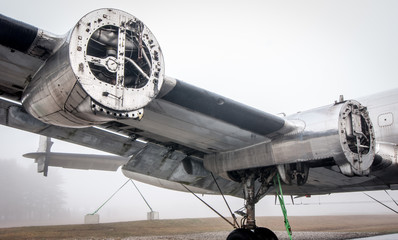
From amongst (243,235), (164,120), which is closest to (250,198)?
(243,235)

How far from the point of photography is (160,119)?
589 centimetres

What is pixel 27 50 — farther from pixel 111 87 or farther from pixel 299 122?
pixel 299 122

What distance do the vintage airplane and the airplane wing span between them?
0.02 meters

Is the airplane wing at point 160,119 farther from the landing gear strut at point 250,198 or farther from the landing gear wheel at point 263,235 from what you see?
the landing gear wheel at point 263,235

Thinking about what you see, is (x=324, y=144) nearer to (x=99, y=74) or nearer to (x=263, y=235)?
Answer: (x=263, y=235)

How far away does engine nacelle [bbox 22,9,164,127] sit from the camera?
11.6ft

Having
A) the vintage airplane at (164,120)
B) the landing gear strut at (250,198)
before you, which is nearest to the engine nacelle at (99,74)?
the vintage airplane at (164,120)

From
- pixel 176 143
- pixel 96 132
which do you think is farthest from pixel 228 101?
pixel 96 132

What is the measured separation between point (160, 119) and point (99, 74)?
2.19m

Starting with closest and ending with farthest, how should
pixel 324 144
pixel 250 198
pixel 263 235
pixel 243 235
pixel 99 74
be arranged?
pixel 99 74 → pixel 324 144 → pixel 243 235 → pixel 250 198 → pixel 263 235

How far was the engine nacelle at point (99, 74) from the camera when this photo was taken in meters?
3.54

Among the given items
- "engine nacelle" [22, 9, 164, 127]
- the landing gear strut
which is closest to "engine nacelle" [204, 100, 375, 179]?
the landing gear strut

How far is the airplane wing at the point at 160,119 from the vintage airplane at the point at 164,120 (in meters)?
0.02

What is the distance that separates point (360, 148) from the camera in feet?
18.4
